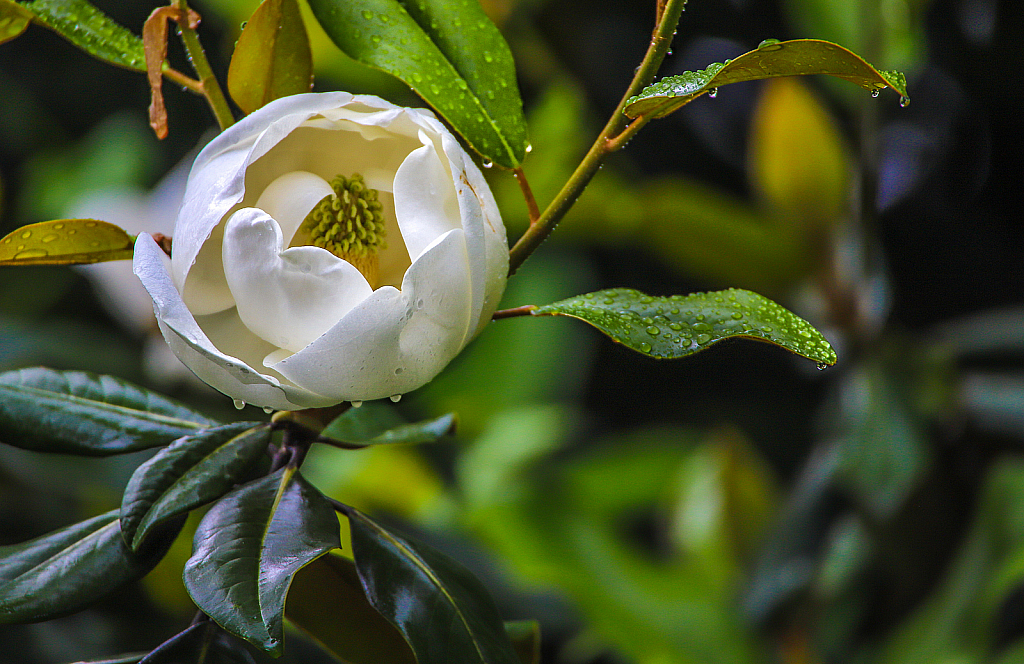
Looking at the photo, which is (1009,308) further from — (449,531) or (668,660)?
(449,531)

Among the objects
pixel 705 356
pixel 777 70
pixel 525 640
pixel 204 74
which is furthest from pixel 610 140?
pixel 705 356

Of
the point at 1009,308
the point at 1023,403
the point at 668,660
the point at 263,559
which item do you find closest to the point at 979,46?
the point at 1009,308

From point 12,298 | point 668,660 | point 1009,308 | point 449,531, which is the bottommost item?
point 668,660

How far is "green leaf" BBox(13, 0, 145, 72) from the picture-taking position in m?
0.39

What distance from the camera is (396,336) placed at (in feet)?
1.00

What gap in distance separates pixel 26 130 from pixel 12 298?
10.8 inches

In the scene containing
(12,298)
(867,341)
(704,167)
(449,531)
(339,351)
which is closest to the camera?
(339,351)

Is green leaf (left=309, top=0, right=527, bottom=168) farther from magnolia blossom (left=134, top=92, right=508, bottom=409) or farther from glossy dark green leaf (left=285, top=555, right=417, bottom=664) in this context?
glossy dark green leaf (left=285, top=555, right=417, bottom=664)

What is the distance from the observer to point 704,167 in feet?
4.50

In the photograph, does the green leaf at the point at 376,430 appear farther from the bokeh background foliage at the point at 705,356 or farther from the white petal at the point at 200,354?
the bokeh background foliage at the point at 705,356

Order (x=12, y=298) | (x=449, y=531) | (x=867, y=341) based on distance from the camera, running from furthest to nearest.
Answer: (x=12, y=298), (x=867, y=341), (x=449, y=531)

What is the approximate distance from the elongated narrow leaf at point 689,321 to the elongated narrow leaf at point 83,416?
207mm

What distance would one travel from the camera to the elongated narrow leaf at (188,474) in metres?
0.33

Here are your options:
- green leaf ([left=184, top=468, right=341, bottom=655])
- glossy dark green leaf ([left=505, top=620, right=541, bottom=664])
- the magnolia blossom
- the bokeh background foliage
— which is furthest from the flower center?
the bokeh background foliage
